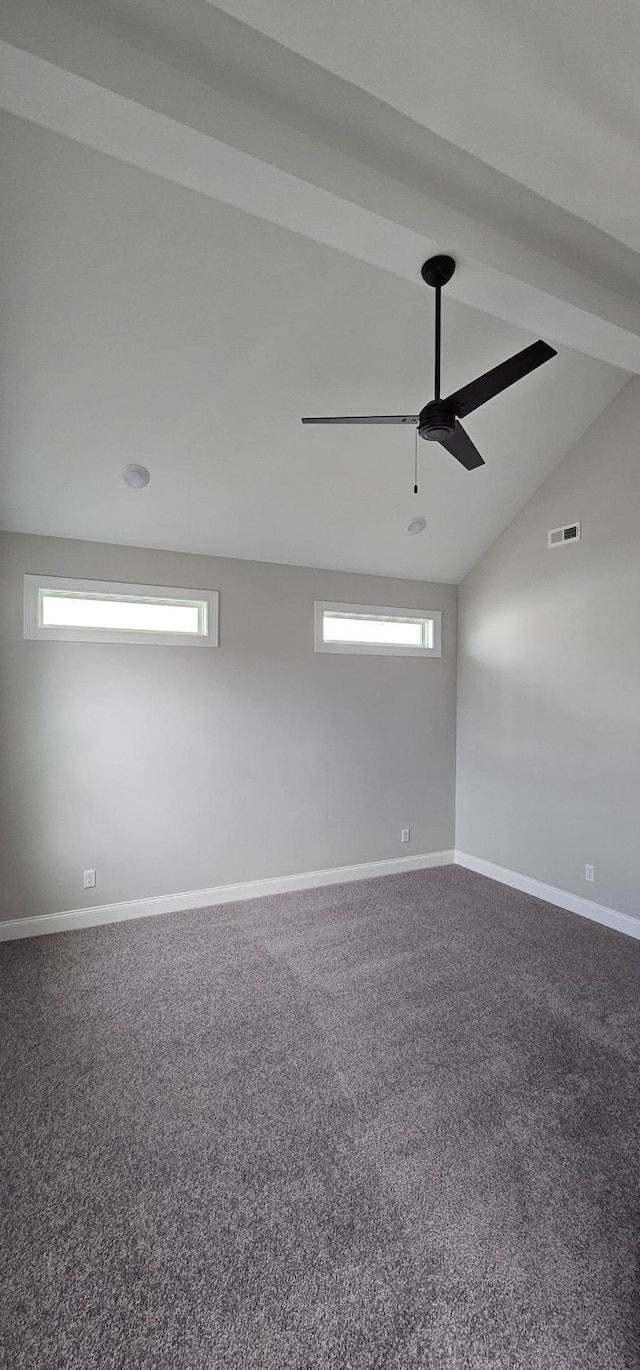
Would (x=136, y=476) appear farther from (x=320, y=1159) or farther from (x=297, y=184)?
(x=320, y=1159)

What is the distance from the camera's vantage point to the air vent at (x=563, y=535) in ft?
13.1

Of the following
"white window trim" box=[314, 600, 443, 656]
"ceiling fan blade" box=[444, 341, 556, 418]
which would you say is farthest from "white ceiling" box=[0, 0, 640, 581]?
"white window trim" box=[314, 600, 443, 656]

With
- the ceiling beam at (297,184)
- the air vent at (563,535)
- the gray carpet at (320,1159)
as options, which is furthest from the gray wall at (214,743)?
the ceiling beam at (297,184)

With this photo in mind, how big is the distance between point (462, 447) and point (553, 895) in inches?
128

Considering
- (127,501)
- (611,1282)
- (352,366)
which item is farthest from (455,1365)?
(127,501)

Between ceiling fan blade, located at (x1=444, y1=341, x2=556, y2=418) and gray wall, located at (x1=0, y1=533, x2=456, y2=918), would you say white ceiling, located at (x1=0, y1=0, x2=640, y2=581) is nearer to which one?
ceiling fan blade, located at (x1=444, y1=341, x2=556, y2=418)

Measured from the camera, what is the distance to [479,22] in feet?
4.41

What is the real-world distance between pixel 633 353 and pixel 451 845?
3945 mm

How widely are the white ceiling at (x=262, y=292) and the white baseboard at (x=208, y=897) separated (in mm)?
2437

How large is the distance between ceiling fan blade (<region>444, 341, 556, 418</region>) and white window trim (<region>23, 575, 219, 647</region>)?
7.72 ft

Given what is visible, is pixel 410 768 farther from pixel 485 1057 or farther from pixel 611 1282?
pixel 611 1282

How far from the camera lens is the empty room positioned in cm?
141

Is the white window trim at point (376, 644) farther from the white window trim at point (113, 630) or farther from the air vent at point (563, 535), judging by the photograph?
the air vent at point (563, 535)

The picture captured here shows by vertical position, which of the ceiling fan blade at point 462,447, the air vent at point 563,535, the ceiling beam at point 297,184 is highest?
the ceiling beam at point 297,184
